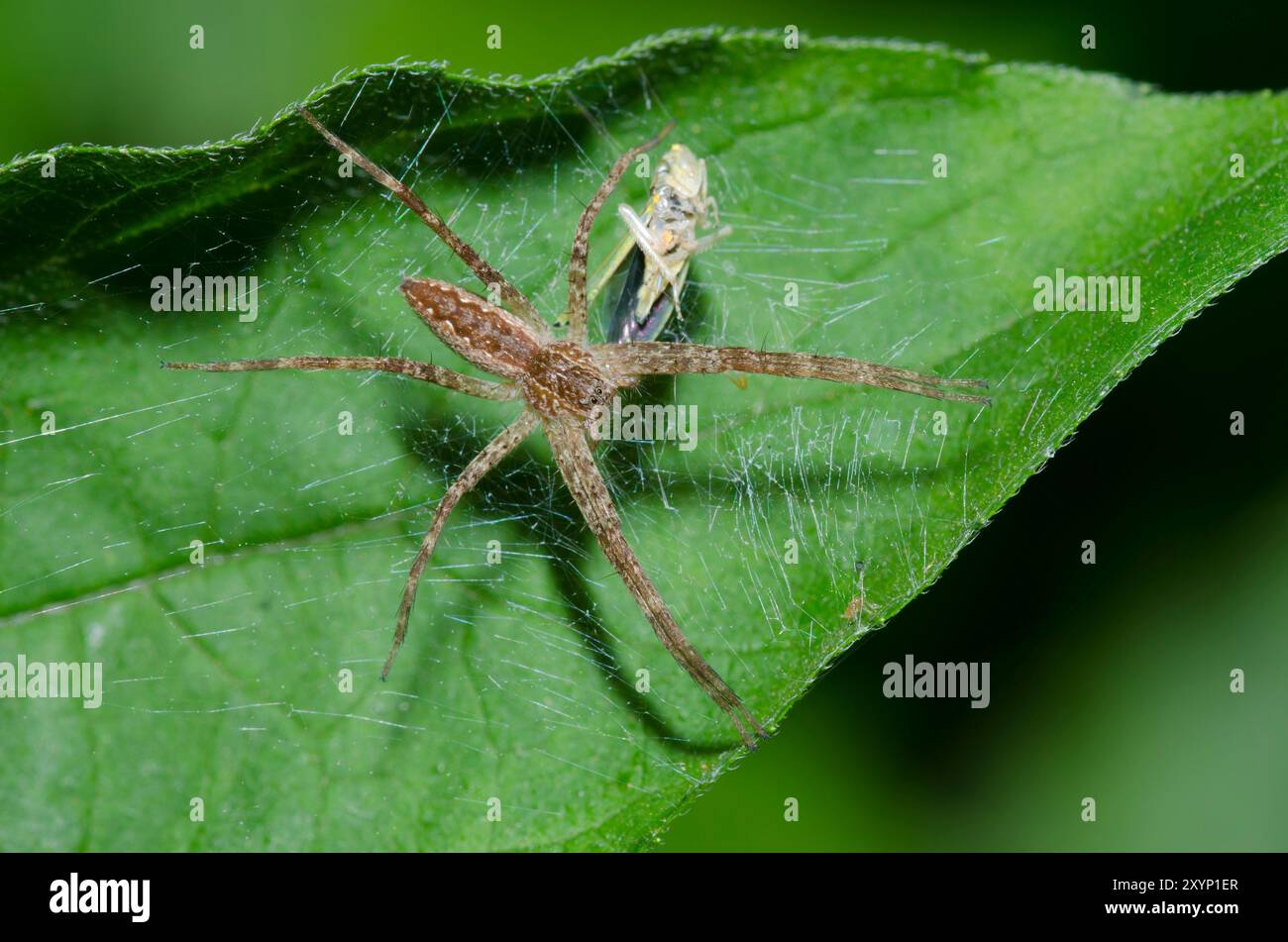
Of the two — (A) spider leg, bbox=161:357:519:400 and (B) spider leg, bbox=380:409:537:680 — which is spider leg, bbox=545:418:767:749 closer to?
(B) spider leg, bbox=380:409:537:680

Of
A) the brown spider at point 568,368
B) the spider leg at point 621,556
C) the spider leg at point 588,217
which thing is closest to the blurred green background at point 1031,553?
the spider leg at point 621,556

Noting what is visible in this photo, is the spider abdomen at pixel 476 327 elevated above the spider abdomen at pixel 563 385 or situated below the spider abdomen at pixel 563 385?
above

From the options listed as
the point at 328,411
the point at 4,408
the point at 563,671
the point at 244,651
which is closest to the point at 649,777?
the point at 563,671

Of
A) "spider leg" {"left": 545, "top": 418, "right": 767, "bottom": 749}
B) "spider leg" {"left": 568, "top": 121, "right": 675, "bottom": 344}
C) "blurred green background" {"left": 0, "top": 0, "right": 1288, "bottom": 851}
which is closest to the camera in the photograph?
"spider leg" {"left": 545, "top": 418, "right": 767, "bottom": 749}

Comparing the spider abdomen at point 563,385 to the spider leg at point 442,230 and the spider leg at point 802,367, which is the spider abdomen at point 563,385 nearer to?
the spider leg at point 442,230

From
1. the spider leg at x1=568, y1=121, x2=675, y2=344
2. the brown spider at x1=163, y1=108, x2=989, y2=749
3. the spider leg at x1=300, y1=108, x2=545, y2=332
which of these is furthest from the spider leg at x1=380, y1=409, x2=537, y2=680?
the spider leg at x1=568, y1=121, x2=675, y2=344

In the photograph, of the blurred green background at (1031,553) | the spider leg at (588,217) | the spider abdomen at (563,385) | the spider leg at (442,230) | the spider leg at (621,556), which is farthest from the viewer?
the blurred green background at (1031,553)
